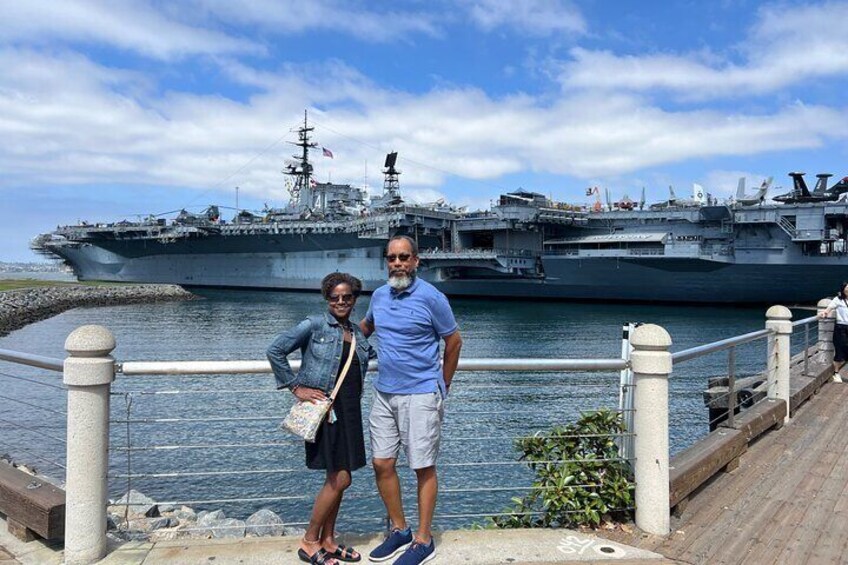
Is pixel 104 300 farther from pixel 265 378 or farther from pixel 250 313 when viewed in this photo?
pixel 265 378

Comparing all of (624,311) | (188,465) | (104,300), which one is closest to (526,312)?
(624,311)

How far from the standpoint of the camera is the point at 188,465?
9.77 metres

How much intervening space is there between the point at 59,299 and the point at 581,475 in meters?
46.9

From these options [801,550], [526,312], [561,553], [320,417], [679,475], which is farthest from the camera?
[526,312]

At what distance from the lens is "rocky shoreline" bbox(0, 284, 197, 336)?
32.3 metres

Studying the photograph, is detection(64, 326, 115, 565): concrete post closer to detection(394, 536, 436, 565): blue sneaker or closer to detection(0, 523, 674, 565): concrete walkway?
detection(0, 523, 674, 565): concrete walkway

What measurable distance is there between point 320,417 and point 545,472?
5.87 feet

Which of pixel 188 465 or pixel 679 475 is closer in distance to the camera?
pixel 679 475

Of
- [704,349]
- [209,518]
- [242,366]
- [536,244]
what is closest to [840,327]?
[704,349]

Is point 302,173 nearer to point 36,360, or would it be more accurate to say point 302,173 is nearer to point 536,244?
point 536,244

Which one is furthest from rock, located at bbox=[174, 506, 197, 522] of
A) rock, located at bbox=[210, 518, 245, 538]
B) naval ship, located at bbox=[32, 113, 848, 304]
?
naval ship, located at bbox=[32, 113, 848, 304]

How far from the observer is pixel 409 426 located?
3.21 meters

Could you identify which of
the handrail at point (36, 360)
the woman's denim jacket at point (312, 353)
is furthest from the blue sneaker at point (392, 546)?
the handrail at point (36, 360)

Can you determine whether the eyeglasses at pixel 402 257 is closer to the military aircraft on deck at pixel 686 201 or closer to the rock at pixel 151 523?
the rock at pixel 151 523
